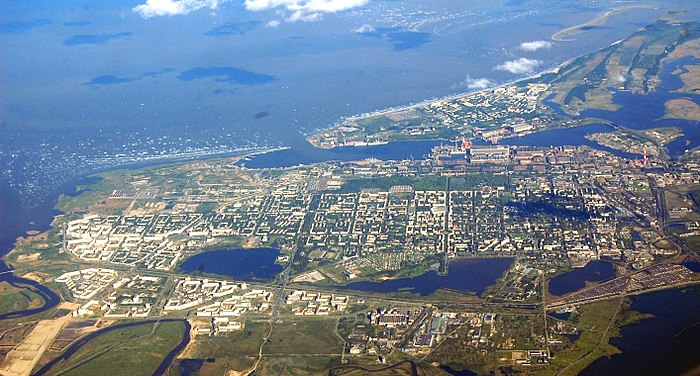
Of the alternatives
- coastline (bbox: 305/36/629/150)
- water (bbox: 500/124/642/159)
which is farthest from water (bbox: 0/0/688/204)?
water (bbox: 500/124/642/159)

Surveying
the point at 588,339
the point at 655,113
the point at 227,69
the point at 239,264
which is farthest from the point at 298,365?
the point at 227,69

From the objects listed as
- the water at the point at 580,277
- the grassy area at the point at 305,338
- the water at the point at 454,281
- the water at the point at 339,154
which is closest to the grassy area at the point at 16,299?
the grassy area at the point at 305,338

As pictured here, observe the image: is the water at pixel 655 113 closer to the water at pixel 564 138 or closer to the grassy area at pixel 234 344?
the water at pixel 564 138

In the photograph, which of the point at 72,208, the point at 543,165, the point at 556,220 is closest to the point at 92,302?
the point at 72,208

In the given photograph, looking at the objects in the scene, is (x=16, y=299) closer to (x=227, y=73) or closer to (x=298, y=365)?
(x=298, y=365)

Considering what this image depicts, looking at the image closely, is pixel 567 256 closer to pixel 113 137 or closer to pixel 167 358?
pixel 167 358
